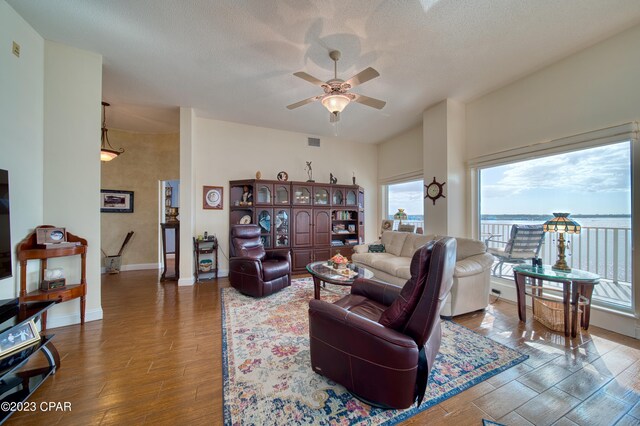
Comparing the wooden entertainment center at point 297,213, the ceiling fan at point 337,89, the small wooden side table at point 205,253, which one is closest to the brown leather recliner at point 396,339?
the ceiling fan at point 337,89

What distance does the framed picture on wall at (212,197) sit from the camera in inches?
189

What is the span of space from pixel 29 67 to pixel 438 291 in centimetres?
425

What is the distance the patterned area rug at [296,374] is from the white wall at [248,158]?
255 centimetres

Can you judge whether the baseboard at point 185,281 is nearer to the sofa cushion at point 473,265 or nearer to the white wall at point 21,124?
the white wall at point 21,124

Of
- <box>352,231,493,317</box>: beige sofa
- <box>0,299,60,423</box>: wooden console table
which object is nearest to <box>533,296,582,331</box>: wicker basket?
<box>352,231,493,317</box>: beige sofa

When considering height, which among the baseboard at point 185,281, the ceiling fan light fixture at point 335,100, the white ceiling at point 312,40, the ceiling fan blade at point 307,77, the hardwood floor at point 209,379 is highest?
the white ceiling at point 312,40

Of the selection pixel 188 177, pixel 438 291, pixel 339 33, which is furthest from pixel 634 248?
pixel 188 177

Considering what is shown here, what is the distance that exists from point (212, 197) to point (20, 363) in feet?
11.9

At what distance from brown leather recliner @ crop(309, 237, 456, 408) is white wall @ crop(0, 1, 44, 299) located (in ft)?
9.89

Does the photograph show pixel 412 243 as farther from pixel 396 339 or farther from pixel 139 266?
pixel 139 266

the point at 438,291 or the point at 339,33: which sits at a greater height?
the point at 339,33

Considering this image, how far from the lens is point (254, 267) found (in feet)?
11.5

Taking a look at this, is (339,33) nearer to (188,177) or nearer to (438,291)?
(438,291)

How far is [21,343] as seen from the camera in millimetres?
1585
